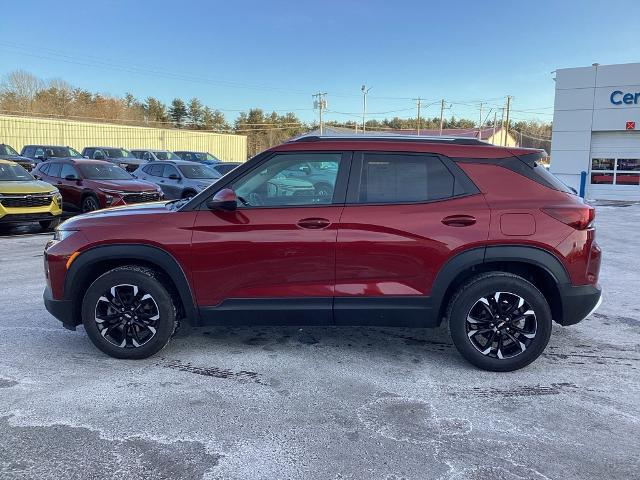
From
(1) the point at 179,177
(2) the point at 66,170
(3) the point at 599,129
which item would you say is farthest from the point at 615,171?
(2) the point at 66,170

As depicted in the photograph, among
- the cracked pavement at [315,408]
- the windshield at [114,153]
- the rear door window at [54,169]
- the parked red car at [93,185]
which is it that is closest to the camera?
the cracked pavement at [315,408]

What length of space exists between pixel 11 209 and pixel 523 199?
34.2 ft

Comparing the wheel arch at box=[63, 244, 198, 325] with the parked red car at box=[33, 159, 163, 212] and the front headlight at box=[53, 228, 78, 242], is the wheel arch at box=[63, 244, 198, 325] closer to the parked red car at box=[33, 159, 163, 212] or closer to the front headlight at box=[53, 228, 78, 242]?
the front headlight at box=[53, 228, 78, 242]

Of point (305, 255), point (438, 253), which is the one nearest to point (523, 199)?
point (438, 253)

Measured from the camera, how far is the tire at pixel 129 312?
399cm

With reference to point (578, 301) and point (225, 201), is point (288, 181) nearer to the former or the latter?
point (225, 201)

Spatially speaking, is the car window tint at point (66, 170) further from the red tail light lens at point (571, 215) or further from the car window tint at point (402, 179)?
the red tail light lens at point (571, 215)

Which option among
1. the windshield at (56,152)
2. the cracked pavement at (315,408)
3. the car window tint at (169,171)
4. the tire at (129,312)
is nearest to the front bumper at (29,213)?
the car window tint at (169,171)

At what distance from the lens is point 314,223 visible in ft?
12.6

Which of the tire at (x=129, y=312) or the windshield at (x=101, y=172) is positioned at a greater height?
the windshield at (x=101, y=172)

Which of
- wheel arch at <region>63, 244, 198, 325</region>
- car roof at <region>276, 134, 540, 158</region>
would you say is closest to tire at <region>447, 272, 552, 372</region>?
car roof at <region>276, 134, 540, 158</region>

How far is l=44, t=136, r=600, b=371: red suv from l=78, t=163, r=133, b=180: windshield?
380 inches

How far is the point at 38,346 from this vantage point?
14.7 ft

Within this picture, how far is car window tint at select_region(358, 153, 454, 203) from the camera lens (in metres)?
3.90
